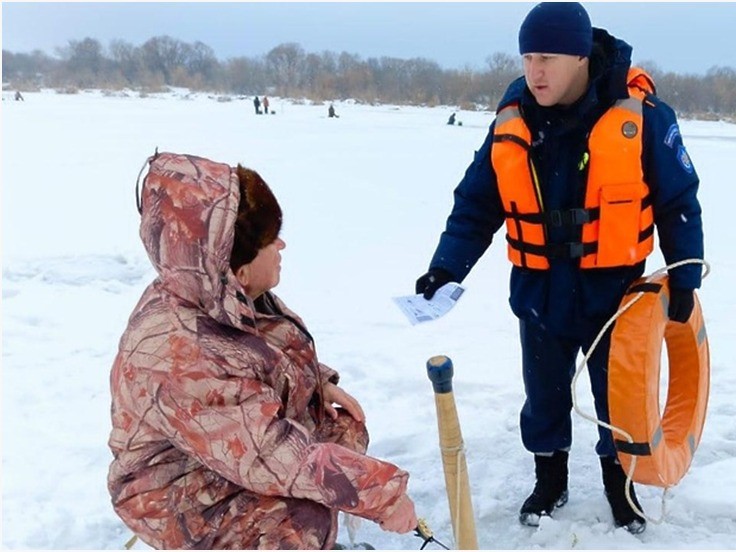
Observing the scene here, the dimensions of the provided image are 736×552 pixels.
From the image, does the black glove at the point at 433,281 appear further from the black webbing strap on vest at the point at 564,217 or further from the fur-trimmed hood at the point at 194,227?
the fur-trimmed hood at the point at 194,227

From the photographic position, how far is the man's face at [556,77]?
2166mm

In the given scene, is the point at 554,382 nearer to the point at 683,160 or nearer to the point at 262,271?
the point at 683,160

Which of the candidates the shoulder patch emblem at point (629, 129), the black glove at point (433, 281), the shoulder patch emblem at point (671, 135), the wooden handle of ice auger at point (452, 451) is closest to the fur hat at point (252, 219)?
the wooden handle of ice auger at point (452, 451)

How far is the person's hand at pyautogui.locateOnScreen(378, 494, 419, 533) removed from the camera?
179cm

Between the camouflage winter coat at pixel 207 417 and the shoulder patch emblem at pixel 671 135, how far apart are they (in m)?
1.24

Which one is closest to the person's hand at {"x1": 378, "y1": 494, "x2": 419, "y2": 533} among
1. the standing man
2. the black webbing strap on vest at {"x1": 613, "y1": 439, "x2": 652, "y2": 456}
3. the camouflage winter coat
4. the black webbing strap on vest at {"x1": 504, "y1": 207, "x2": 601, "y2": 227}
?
the camouflage winter coat

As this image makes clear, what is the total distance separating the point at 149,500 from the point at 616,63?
1771 millimetres

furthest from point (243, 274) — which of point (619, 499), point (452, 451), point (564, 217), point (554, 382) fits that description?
point (619, 499)

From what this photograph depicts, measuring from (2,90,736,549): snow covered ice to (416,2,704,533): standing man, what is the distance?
0.23 metres

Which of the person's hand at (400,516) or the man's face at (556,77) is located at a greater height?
the man's face at (556,77)

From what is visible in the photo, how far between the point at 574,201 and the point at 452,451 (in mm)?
854

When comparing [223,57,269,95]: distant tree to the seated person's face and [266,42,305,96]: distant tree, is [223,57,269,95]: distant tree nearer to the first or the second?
[266,42,305,96]: distant tree

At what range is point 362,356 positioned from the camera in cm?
407

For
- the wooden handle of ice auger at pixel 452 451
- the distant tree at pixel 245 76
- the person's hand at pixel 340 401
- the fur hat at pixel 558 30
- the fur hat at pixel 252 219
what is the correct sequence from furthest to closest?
the distant tree at pixel 245 76, the person's hand at pixel 340 401, the fur hat at pixel 558 30, the wooden handle of ice auger at pixel 452 451, the fur hat at pixel 252 219
